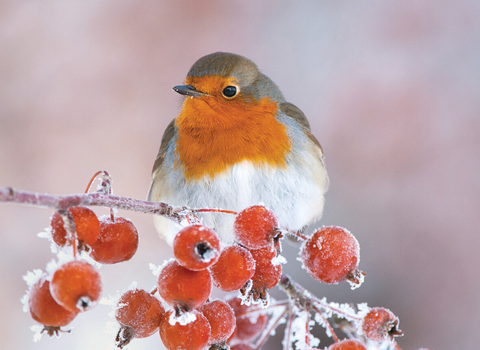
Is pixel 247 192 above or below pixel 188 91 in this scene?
below

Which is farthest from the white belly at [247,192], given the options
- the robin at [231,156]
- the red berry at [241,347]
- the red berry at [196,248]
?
the red berry at [196,248]

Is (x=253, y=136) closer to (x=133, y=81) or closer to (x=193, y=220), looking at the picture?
(x=193, y=220)

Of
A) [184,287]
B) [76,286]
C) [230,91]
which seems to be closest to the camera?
[76,286]

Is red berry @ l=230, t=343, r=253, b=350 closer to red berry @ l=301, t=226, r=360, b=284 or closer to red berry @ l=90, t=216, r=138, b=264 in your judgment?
red berry @ l=301, t=226, r=360, b=284

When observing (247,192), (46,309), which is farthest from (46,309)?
(247,192)

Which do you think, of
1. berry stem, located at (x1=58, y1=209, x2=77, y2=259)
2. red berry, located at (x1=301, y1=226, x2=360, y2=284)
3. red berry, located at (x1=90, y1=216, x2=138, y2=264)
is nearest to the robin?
red berry, located at (x1=301, y1=226, x2=360, y2=284)

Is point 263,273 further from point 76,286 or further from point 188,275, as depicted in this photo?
point 76,286

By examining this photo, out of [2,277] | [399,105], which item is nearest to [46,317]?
[2,277]
